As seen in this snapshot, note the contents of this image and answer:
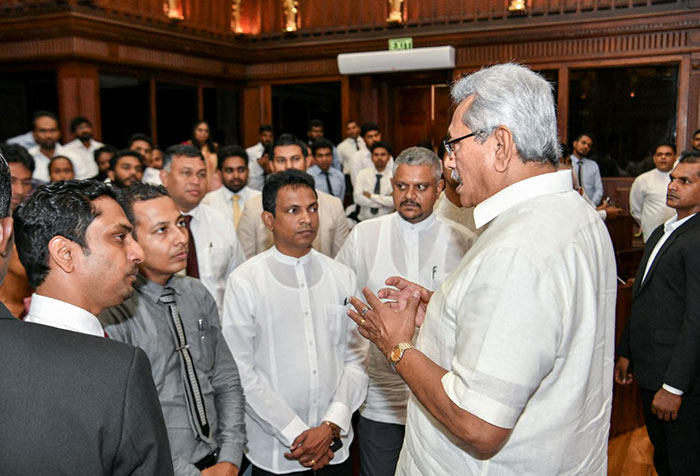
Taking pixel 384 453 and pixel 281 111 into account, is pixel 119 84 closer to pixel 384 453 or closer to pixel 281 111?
pixel 281 111

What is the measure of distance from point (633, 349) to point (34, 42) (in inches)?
316

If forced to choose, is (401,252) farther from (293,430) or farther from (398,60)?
(398,60)

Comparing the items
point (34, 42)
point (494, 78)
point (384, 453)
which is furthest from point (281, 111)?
point (494, 78)

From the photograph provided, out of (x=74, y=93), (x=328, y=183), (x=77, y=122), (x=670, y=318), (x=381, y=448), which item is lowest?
(x=381, y=448)

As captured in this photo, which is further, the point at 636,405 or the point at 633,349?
the point at 636,405

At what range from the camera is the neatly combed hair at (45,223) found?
1.44 meters

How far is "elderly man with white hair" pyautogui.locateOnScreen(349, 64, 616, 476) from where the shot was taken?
1215mm

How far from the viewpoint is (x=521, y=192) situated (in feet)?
4.52

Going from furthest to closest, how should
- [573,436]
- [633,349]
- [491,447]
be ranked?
[633,349] → [573,436] → [491,447]

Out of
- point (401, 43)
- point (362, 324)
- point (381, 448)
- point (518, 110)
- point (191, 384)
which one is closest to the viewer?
point (518, 110)

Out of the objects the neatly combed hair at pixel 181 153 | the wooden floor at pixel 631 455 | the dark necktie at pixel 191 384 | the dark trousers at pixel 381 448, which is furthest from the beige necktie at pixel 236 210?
the wooden floor at pixel 631 455

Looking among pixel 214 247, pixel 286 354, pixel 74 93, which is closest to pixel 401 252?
pixel 286 354

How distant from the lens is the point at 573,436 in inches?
53.5

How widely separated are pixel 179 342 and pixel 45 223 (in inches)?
27.0
